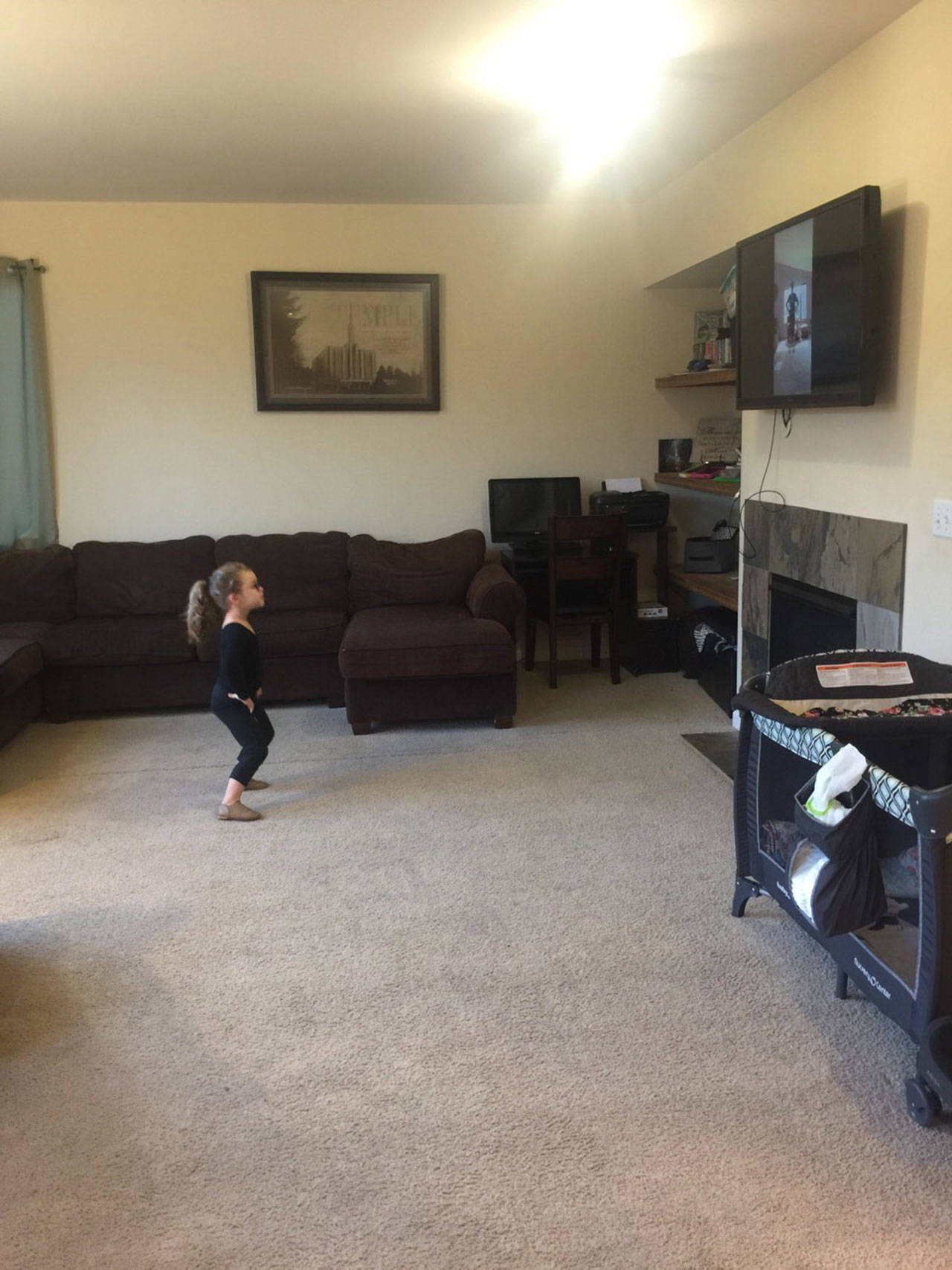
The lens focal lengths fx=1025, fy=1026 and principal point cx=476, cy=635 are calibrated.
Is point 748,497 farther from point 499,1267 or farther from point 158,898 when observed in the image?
point 499,1267

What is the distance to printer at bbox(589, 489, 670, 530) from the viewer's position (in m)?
5.59

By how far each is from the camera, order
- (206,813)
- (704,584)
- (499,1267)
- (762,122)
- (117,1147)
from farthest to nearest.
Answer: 1. (704,584)
2. (762,122)
3. (206,813)
4. (117,1147)
5. (499,1267)

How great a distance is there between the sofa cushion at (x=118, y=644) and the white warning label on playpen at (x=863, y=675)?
311 centimetres

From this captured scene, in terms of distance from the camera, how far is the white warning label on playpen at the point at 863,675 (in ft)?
8.82

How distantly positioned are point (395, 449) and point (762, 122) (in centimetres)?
251

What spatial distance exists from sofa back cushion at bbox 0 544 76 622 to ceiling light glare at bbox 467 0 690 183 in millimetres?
3140

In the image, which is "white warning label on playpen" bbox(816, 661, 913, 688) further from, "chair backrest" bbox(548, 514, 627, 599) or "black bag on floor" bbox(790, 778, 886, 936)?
"chair backrest" bbox(548, 514, 627, 599)

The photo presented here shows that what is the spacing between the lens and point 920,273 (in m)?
3.00

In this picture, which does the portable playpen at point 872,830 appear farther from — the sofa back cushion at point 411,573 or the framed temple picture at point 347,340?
the framed temple picture at point 347,340

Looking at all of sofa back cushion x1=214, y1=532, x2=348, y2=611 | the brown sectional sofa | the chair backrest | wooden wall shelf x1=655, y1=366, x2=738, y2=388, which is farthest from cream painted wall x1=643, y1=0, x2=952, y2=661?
sofa back cushion x1=214, y1=532, x2=348, y2=611

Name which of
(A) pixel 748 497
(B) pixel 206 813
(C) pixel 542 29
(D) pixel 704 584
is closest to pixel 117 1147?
(B) pixel 206 813

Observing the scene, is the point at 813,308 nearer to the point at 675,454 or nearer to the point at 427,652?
the point at 427,652

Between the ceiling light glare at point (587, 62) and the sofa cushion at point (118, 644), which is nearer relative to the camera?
the ceiling light glare at point (587, 62)

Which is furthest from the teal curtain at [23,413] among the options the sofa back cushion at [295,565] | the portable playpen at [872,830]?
the portable playpen at [872,830]
